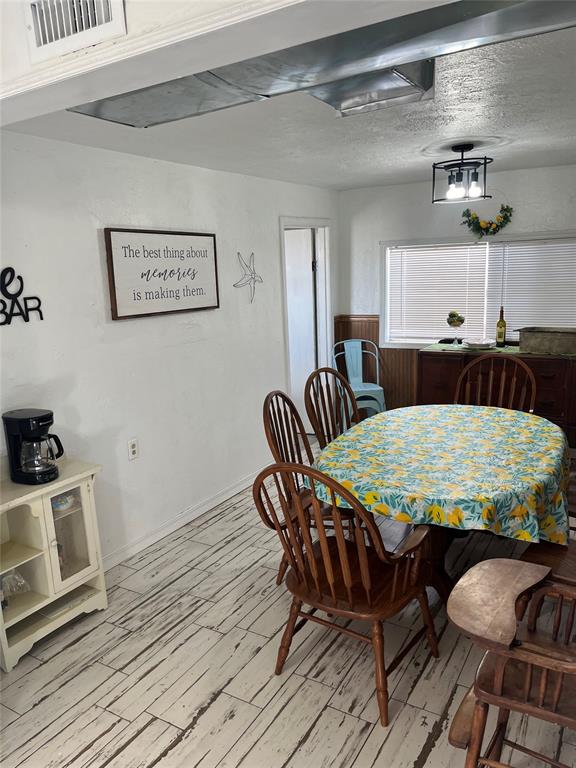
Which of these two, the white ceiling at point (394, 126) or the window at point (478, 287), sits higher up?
the white ceiling at point (394, 126)

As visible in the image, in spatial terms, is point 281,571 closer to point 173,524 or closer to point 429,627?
point 429,627

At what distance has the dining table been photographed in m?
2.04

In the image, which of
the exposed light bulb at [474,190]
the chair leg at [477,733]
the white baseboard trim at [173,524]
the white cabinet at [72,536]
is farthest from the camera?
the exposed light bulb at [474,190]

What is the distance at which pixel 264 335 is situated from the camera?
4270mm

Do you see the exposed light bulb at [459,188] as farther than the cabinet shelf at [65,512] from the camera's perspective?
Yes

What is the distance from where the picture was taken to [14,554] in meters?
2.41

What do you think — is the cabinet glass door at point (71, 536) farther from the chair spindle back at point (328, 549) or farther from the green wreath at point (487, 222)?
the green wreath at point (487, 222)

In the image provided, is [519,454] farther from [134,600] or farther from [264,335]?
[264,335]

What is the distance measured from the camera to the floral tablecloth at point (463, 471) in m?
2.04

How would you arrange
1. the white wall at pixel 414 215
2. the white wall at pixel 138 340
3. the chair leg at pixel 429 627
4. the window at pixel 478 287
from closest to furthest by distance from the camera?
the chair leg at pixel 429 627 < the white wall at pixel 138 340 < the white wall at pixel 414 215 < the window at pixel 478 287

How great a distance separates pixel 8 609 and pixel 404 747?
65.0 inches

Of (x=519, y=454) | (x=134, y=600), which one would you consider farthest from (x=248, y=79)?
(x=134, y=600)

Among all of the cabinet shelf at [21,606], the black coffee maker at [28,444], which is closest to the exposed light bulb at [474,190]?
the black coffee maker at [28,444]

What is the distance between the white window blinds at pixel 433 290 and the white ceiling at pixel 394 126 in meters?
1.18
